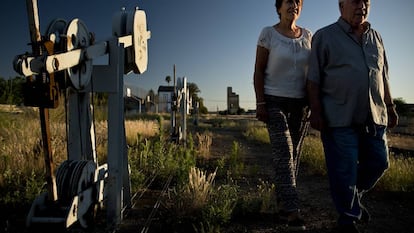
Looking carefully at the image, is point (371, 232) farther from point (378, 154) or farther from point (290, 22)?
point (290, 22)

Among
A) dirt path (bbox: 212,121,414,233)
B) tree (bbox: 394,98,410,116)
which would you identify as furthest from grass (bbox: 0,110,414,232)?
tree (bbox: 394,98,410,116)

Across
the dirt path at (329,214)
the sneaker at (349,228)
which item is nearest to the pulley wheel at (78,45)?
the dirt path at (329,214)

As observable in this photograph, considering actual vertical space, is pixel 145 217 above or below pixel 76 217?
below

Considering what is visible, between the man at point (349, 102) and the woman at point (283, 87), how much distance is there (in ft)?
0.53

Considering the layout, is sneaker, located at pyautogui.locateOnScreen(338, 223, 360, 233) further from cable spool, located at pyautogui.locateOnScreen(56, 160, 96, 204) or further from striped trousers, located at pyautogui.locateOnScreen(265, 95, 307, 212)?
cable spool, located at pyautogui.locateOnScreen(56, 160, 96, 204)

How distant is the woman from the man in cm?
16

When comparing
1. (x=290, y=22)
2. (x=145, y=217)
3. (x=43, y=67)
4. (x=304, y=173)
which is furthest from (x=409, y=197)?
(x=43, y=67)

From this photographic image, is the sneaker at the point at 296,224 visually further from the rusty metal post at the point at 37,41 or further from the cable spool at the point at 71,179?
the rusty metal post at the point at 37,41

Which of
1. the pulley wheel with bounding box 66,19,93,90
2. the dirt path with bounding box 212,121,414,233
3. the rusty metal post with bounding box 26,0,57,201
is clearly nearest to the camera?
the rusty metal post with bounding box 26,0,57,201

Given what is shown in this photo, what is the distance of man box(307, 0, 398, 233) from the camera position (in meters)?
2.80

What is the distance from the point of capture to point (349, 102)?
2.80 m

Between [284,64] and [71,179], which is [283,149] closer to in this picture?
[284,64]

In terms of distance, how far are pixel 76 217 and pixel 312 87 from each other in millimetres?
2106

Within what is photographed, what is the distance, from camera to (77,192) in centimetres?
253
